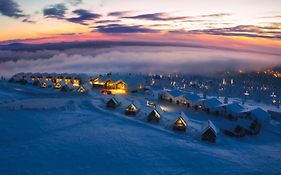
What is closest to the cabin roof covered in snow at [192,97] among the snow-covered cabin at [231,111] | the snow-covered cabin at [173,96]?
the snow-covered cabin at [173,96]

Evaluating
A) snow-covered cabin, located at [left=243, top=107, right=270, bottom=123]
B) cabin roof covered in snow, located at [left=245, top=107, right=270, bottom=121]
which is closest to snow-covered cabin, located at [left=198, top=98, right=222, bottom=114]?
snow-covered cabin, located at [left=243, top=107, right=270, bottom=123]

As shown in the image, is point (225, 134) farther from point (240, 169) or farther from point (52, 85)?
point (52, 85)

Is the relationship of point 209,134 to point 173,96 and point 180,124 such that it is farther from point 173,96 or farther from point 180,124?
point 173,96

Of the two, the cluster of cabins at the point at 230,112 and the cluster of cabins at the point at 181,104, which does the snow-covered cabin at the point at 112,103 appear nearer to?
the cluster of cabins at the point at 181,104

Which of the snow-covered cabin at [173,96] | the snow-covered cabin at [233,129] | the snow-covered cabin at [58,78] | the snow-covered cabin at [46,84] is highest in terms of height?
the snow-covered cabin at [58,78]

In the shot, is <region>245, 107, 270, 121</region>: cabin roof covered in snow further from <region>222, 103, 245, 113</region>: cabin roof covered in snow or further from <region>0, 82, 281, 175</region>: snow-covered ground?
<region>222, 103, 245, 113</region>: cabin roof covered in snow

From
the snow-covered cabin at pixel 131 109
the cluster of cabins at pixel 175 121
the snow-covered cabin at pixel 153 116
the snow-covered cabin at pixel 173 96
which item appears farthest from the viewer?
the snow-covered cabin at pixel 173 96

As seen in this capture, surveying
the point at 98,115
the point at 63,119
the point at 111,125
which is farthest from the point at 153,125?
the point at 63,119
